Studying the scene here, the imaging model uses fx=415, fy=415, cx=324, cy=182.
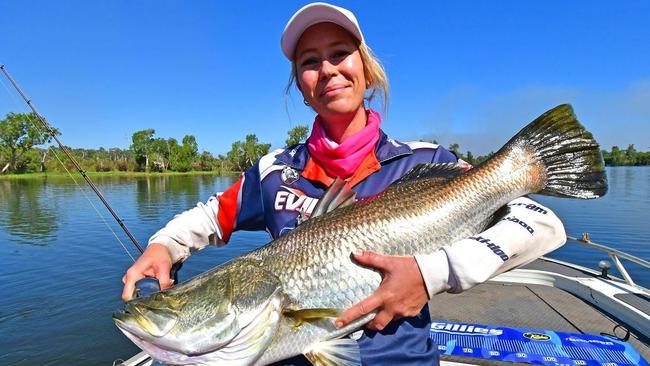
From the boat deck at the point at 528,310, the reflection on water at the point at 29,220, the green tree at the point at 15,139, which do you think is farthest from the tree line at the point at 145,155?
the boat deck at the point at 528,310

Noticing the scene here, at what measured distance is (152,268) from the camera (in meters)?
2.39

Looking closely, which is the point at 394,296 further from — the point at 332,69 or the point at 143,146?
the point at 143,146

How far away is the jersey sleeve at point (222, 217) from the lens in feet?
8.61

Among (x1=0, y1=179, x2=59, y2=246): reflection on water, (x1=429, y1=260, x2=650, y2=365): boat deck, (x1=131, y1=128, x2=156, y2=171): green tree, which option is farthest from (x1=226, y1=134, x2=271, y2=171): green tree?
(x1=429, y1=260, x2=650, y2=365): boat deck

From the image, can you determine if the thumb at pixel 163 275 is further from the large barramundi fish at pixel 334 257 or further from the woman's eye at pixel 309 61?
the woman's eye at pixel 309 61

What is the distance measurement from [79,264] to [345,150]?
1617cm

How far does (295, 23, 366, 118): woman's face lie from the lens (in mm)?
2479

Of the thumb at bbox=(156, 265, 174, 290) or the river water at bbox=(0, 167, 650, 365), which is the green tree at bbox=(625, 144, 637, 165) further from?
the thumb at bbox=(156, 265, 174, 290)

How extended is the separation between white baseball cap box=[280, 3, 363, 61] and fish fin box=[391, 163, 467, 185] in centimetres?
87

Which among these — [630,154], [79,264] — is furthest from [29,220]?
[630,154]

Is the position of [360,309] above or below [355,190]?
below

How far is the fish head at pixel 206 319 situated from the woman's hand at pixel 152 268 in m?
0.20

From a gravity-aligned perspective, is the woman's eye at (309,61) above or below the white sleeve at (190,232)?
above

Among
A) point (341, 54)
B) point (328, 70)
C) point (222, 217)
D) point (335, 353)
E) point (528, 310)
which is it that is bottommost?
point (528, 310)
